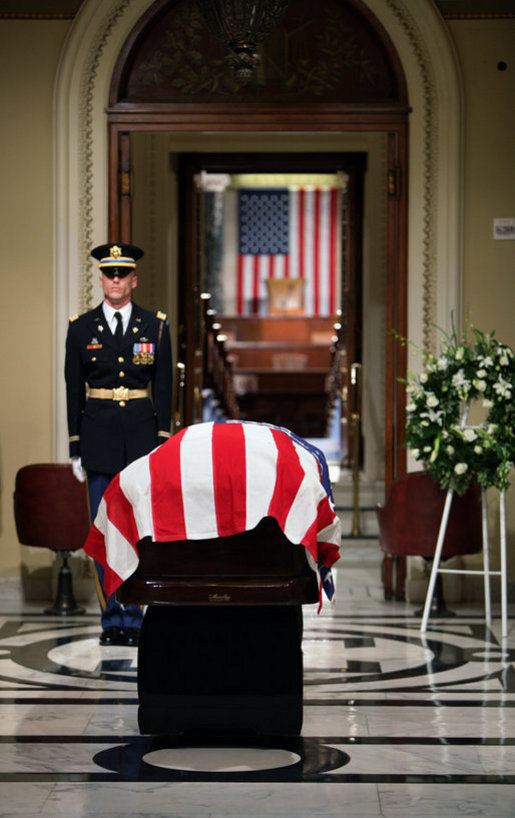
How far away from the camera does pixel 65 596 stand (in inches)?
286

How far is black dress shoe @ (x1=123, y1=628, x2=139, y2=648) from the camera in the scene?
6.27m

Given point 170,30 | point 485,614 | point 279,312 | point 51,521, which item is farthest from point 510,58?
point 279,312

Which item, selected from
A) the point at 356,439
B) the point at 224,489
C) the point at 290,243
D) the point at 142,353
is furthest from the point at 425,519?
the point at 290,243

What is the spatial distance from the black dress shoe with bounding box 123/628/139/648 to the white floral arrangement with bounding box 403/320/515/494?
1786 mm

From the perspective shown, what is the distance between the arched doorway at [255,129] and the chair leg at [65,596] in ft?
2.42

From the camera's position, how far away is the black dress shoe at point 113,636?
6.30 m

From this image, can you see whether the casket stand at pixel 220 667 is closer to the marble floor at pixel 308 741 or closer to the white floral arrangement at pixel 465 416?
the marble floor at pixel 308 741

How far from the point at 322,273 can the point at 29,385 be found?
1666cm

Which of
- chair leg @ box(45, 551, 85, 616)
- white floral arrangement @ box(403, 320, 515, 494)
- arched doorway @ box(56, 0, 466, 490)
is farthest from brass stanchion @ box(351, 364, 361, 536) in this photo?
chair leg @ box(45, 551, 85, 616)

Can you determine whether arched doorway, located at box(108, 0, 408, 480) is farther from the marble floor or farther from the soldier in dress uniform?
the marble floor

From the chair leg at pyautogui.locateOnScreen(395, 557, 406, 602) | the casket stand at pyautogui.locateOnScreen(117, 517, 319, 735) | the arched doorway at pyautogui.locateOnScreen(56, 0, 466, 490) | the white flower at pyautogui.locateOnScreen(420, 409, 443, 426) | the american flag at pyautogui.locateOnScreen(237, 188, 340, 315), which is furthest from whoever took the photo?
the american flag at pyautogui.locateOnScreen(237, 188, 340, 315)

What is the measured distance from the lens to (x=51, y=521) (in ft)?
23.5

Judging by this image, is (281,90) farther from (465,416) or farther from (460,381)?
(465,416)

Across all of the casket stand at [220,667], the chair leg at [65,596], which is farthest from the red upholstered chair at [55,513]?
the casket stand at [220,667]
